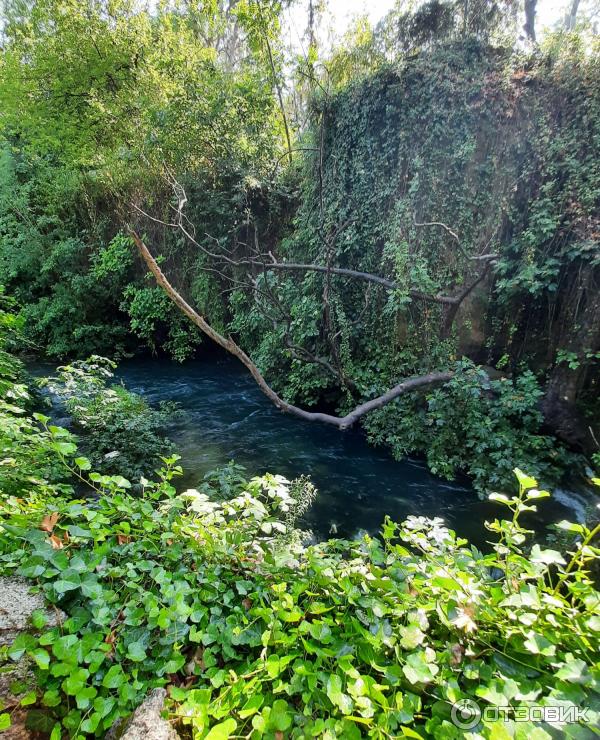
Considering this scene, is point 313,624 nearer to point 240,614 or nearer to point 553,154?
point 240,614

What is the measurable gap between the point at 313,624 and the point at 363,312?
5.50 metres

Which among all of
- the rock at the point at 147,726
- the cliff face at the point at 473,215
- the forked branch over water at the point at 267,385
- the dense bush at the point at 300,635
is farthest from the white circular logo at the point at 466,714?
the cliff face at the point at 473,215

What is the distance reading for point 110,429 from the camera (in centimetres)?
461

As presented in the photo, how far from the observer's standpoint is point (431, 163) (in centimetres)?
592

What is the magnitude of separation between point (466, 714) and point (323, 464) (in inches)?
182

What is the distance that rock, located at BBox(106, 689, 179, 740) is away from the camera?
0.98 m

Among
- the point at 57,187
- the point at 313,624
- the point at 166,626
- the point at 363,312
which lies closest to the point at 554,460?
the point at 363,312

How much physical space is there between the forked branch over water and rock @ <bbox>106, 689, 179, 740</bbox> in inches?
112

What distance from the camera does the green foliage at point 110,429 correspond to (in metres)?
4.25

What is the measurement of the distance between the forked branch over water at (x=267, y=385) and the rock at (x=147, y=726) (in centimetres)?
284

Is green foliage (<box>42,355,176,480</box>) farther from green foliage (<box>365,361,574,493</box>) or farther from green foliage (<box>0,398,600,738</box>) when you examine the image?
green foliage (<box>365,361,574,493</box>)

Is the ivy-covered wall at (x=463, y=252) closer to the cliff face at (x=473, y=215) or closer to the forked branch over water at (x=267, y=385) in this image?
the cliff face at (x=473, y=215)

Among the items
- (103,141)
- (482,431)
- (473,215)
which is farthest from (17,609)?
(103,141)

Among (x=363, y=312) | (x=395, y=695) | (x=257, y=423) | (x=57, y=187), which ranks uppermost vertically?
(x=57, y=187)
